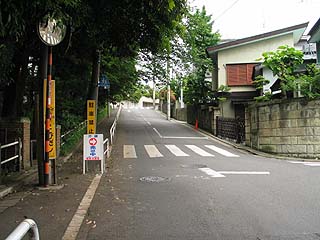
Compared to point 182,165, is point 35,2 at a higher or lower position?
higher

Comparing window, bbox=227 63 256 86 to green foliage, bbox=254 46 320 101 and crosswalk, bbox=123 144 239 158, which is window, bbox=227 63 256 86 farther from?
crosswalk, bbox=123 144 239 158

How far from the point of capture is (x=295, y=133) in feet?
53.5

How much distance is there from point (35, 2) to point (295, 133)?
44.1 feet

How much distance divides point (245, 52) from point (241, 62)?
0.96 metres

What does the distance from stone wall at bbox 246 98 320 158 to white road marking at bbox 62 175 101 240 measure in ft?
34.4

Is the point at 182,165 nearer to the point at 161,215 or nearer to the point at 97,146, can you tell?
the point at 97,146

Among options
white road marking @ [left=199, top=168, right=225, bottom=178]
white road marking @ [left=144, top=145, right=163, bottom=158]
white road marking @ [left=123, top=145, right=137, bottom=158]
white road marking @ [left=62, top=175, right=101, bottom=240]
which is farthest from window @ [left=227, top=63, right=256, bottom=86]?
white road marking @ [left=62, top=175, right=101, bottom=240]

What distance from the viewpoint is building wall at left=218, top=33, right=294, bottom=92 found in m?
30.6

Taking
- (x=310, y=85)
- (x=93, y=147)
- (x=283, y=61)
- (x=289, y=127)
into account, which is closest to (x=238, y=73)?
(x=283, y=61)

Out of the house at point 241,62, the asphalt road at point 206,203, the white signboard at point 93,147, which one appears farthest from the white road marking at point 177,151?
the house at point 241,62

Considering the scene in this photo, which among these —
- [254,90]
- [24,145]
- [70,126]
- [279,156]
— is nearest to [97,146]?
[24,145]

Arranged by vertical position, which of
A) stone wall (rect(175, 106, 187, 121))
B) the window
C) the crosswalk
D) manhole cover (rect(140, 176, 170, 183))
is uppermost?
the window

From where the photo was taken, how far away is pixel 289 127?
16.5m

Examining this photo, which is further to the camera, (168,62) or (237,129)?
(168,62)
